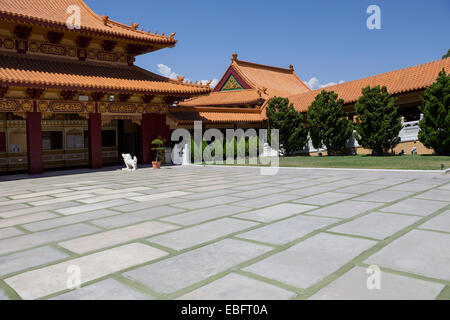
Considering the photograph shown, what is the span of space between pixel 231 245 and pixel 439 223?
2.65 metres

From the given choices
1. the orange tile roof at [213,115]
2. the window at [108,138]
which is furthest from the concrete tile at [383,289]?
the window at [108,138]

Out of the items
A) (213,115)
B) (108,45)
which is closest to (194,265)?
(108,45)

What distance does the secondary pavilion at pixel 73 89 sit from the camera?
40.4 ft

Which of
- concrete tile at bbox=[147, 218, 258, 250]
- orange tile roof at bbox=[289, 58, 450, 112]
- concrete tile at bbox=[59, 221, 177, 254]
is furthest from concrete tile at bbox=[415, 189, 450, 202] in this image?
orange tile roof at bbox=[289, 58, 450, 112]

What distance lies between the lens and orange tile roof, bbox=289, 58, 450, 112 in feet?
51.3

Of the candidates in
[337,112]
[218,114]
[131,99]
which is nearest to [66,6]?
[131,99]

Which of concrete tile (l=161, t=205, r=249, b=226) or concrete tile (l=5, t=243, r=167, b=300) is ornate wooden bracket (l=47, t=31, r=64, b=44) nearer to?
concrete tile (l=161, t=205, r=249, b=226)

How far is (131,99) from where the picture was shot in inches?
590

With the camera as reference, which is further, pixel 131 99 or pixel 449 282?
pixel 131 99
